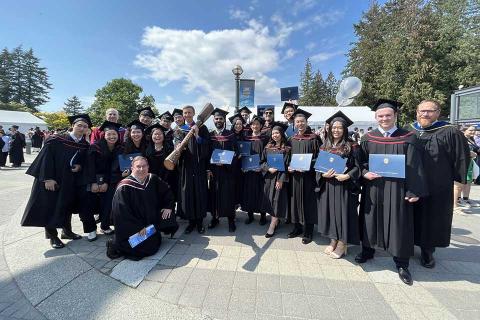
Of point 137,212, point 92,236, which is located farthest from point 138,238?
point 92,236

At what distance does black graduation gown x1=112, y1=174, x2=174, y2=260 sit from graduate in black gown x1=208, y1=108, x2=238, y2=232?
120 centimetres

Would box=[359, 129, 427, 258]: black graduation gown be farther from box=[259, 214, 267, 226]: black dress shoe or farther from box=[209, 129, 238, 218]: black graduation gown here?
box=[209, 129, 238, 218]: black graduation gown

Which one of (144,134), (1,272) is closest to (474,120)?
(144,134)

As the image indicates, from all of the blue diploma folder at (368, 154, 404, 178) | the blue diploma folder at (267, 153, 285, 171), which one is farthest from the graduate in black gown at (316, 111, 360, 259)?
the blue diploma folder at (267, 153, 285, 171)

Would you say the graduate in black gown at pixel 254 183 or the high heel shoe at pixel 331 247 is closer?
the high heel shoe at pixel 331 247

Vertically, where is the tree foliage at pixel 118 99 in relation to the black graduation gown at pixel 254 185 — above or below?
above

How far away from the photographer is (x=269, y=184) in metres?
5.06

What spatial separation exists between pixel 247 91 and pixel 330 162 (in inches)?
346

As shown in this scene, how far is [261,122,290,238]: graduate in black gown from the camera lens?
484 centimetres

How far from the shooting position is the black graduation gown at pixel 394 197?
3.48 meters

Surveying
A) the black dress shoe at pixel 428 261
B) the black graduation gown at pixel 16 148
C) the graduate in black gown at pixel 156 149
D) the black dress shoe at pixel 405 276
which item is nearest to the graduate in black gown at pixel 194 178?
the graduate in black gown at pixel 156 149

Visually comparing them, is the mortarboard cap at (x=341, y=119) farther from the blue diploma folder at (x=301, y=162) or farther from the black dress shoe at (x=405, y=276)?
the black dress shoe at (x=405, y=276)

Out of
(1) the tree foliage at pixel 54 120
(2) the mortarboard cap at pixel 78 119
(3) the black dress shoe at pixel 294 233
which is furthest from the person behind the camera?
(1) the tree foliage at pixel 54 120

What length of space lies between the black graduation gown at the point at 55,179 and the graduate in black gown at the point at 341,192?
14.0ft
